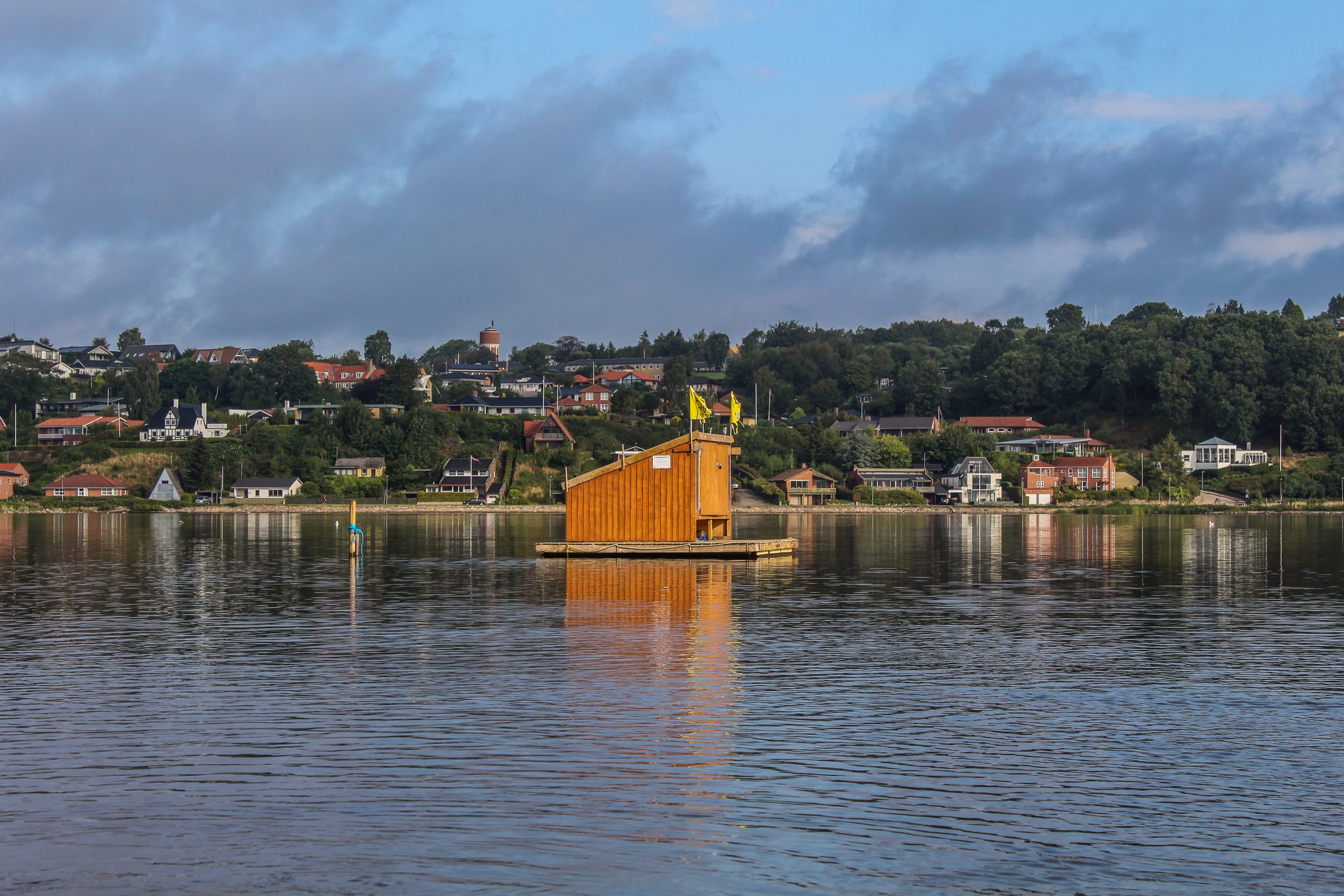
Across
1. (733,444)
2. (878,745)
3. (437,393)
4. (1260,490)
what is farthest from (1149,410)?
(878,745)

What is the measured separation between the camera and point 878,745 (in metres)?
13.8

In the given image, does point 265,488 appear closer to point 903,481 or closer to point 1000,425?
point 903,481

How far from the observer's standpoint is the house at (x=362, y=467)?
115m

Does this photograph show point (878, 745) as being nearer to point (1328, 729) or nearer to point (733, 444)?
point (1328, 729)

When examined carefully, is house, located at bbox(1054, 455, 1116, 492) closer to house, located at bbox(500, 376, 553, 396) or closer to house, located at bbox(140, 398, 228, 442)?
house, located at bbox(500, 376, 553, 396)

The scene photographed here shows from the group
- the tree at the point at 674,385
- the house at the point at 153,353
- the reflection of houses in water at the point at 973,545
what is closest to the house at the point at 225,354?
the house at the point at 153,353

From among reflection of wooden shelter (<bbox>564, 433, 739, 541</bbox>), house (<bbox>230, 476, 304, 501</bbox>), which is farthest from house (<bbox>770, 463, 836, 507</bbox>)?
reflection of wooden shelter (<bbox>564, 433, 739, 541</bbox>)

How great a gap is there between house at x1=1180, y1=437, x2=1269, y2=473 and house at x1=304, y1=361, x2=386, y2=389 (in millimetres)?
103807

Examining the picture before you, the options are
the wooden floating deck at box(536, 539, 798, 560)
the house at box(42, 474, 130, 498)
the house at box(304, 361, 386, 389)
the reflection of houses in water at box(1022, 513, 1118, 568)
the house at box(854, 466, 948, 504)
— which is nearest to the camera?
the wooden floating deck at box(536, 539, 798, 560)

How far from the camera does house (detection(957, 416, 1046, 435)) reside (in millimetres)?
143125

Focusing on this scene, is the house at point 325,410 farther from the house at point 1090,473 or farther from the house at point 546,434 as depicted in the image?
the house at point 1090,473

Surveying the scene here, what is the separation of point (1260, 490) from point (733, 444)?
88737mm

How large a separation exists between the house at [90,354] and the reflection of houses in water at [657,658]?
173 meters

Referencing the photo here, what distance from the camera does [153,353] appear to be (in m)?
190
